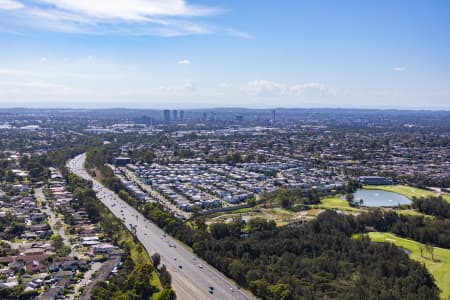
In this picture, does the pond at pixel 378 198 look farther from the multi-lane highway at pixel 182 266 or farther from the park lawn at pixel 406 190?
the multi-lane highway at pixel 182 266

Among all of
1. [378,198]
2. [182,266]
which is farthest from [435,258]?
[378,198]

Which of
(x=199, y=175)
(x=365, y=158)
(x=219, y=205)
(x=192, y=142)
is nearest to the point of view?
(x=219, y=205)

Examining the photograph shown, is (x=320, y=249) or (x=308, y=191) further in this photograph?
(x=308, y=191)

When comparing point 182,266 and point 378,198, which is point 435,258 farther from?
point 378,198

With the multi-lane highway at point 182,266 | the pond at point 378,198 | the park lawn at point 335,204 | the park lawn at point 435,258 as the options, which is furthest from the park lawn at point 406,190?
the multi-lane highway at point 182,266

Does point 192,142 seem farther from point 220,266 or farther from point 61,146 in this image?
point 220,266

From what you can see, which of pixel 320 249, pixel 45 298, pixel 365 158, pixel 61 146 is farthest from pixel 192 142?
pixel 45 298

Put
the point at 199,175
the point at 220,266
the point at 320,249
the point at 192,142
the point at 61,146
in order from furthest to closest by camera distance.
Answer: the point at 192,142
the point at 61,146
the point at 199,175
the point at 320,249
the point at 220,266
